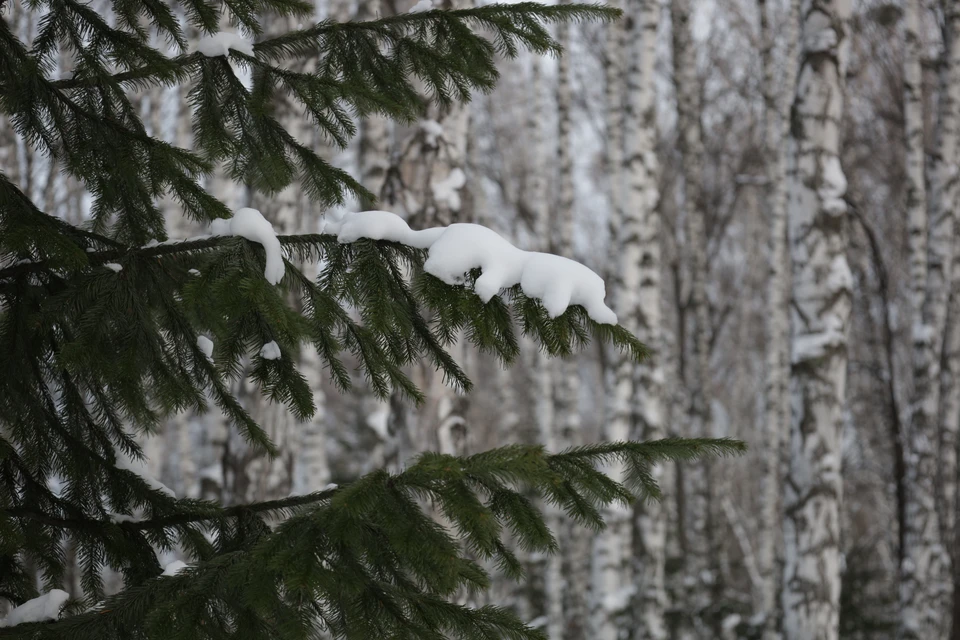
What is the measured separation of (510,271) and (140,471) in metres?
1.40

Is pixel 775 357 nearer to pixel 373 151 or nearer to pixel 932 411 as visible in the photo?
pixel 932 411

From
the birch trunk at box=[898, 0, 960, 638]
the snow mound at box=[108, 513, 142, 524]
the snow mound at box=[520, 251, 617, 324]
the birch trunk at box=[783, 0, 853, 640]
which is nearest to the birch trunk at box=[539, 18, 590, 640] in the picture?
the birch trunk at box=[898, 0, 960, 638]

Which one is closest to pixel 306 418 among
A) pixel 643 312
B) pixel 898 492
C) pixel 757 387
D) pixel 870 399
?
pixel 643 312

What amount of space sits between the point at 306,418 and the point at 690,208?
9.65m

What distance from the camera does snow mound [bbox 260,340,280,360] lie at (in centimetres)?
201

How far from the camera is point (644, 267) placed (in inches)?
257

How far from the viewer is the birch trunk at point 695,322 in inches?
416

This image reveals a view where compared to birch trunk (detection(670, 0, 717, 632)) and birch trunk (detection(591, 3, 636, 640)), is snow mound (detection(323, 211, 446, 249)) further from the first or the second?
birch trunk (detection(670, 0, 717, 632))

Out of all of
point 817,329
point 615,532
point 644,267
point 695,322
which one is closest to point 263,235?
point 817,329

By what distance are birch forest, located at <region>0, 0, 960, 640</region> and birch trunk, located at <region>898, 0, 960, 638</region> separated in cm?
2

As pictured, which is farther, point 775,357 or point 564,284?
point 775,357

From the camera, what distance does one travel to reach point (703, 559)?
10.8m

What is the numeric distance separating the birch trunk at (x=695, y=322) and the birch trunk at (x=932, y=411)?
9.77 feet

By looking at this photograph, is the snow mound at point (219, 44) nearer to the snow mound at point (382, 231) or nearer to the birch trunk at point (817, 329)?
the snow mound at point (382, 231)
